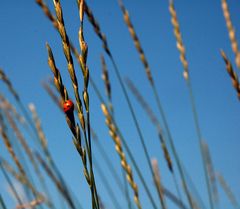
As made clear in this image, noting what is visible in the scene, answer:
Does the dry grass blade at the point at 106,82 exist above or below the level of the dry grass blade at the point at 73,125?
above

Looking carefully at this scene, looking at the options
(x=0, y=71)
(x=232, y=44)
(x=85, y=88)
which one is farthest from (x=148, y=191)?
(x=85, y=88)

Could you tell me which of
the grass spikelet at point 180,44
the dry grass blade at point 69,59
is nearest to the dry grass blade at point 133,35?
the grass spikelet at point 180,44

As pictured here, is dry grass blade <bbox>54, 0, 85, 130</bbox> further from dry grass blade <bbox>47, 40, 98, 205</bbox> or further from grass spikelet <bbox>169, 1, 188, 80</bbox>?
grass spikelet <bbox>169, 1, 188, 80</bbox>

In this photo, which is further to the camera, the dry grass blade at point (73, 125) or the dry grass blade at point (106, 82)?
the dry grass blade at point (106, 82)

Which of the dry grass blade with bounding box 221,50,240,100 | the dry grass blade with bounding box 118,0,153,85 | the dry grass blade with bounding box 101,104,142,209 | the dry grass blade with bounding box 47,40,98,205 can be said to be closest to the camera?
the dry grass blade with bounding box 47,40,98,205

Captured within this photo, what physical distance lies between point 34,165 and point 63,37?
189 cm

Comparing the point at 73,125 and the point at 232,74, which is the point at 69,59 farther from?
the point at 232,74

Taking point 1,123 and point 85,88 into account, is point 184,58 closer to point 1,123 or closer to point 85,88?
point 1,123

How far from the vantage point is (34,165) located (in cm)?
242

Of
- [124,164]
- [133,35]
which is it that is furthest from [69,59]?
[133,35]

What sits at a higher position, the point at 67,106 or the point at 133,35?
the point at 133,35

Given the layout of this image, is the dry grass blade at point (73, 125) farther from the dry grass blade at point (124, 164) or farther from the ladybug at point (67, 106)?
the dry grass blade at point (124, 164)

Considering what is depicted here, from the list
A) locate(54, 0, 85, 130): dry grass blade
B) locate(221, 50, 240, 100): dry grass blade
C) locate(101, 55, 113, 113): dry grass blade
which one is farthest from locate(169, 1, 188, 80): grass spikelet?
locate(54, 0, 85, 130): dry grass blade

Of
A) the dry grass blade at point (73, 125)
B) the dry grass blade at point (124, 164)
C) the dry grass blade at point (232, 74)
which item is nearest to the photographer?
the dry grass blade at point (73, 125)
